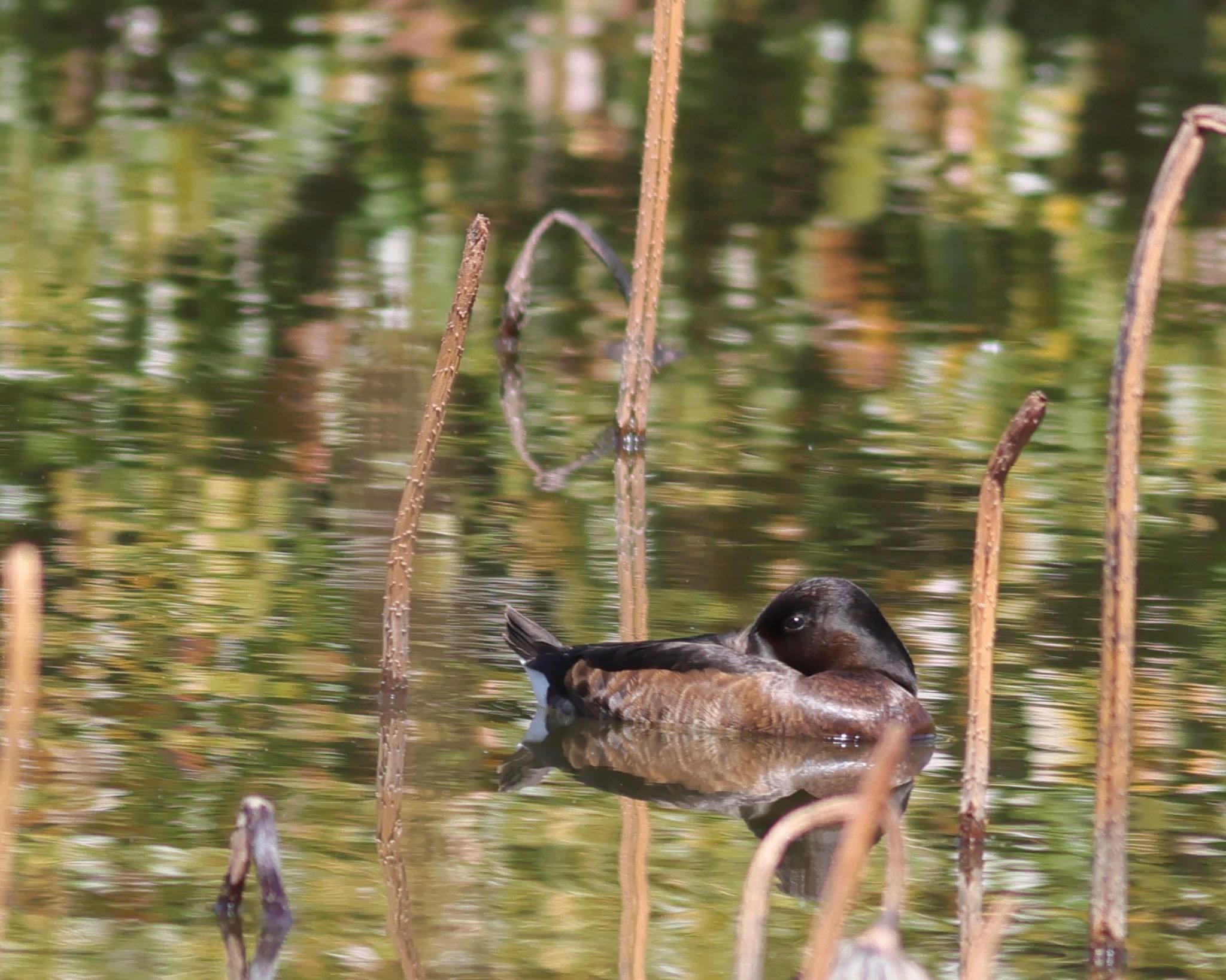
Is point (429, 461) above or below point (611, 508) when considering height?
above

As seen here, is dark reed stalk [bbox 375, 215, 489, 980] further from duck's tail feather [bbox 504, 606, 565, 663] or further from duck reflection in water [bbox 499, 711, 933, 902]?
duck's tail feather [bbox 504, 606, 565, 663]

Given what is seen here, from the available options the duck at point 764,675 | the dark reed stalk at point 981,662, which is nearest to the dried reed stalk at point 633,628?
the duck at point 764,675

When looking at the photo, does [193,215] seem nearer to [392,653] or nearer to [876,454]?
[876,454]

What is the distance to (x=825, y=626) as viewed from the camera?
902cm

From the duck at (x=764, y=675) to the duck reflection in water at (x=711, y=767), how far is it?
0.18ft

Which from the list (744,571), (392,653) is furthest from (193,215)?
(392,653)

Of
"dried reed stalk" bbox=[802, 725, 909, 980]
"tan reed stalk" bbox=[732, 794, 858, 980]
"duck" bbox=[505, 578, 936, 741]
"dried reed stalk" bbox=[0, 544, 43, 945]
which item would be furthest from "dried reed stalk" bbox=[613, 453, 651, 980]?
"dried reed stalk" bbox=[802, 725, 909, 980]

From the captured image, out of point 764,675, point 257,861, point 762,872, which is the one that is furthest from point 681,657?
point 762,872

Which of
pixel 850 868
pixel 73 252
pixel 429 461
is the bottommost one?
pixel 73 252

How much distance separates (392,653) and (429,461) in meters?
0.73

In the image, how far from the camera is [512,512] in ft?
36.1

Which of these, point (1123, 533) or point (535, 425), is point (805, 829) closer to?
point (1123, 533)

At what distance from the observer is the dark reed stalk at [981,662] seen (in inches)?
237

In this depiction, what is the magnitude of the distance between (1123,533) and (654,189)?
228 inches
